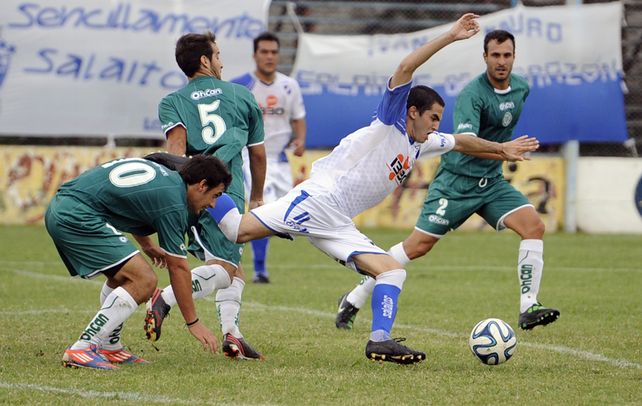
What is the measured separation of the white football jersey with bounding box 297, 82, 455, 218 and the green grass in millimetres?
996

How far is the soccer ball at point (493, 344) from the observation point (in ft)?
21.7

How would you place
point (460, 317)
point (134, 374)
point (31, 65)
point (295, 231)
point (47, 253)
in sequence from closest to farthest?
point (134, 374) → point (295, 231) → point (460, 317) → point (47, 253) → point (31, 65)

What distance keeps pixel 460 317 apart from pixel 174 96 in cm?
312

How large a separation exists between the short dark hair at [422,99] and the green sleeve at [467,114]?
1706 millimetres

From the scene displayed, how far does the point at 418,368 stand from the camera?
6.55 m

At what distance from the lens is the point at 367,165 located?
22.5ft

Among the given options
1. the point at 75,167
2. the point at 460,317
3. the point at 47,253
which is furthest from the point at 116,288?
the point at 75,167

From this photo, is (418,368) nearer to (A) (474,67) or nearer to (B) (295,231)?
(B) (295,231)

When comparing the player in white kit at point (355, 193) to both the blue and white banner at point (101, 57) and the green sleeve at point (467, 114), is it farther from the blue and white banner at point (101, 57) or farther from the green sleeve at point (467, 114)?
the blue and white banner at point (101, 57)

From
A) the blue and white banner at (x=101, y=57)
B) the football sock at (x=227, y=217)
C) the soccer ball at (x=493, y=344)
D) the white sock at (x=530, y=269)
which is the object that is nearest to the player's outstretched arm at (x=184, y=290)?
the football sock at (x=227, y=217)

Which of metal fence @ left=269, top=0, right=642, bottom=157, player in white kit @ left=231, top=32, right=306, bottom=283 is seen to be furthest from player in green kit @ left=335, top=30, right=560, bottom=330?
metal fence @ left=269, top=0, right=642, bottom=157

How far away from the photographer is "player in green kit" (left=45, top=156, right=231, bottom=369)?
624 cm

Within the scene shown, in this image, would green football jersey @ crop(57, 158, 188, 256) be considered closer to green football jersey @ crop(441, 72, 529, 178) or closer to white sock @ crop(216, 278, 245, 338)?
white sock @ crop(216, 278, 245, 338)

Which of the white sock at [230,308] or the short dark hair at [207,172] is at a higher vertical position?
the short dark hair at [207,172]
